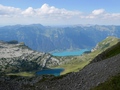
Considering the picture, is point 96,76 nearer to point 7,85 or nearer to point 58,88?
point 58,88

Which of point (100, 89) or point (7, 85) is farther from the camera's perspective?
point (7, 85)

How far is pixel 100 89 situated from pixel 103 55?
6840cm

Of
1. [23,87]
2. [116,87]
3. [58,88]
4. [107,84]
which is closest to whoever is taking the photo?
[116,87]

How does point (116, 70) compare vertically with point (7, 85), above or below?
above

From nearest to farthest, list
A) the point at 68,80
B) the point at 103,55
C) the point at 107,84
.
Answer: the point at 107,84, the point at 68,80, the point at 103,55

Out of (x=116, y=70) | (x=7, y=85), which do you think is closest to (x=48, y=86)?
(x=7, y=85)

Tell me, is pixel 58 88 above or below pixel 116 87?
below

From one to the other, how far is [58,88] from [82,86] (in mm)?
9391

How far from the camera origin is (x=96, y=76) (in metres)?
47.7

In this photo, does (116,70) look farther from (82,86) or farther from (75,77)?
(75,77)

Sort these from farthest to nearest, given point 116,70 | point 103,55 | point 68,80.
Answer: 1. point 103,55
2. point 68,80
3. point 116,70

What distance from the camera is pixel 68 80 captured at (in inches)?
2237

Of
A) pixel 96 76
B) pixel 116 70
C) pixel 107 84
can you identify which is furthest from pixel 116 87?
pixel 96 76

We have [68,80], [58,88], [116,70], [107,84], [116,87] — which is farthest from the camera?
[68,80]
